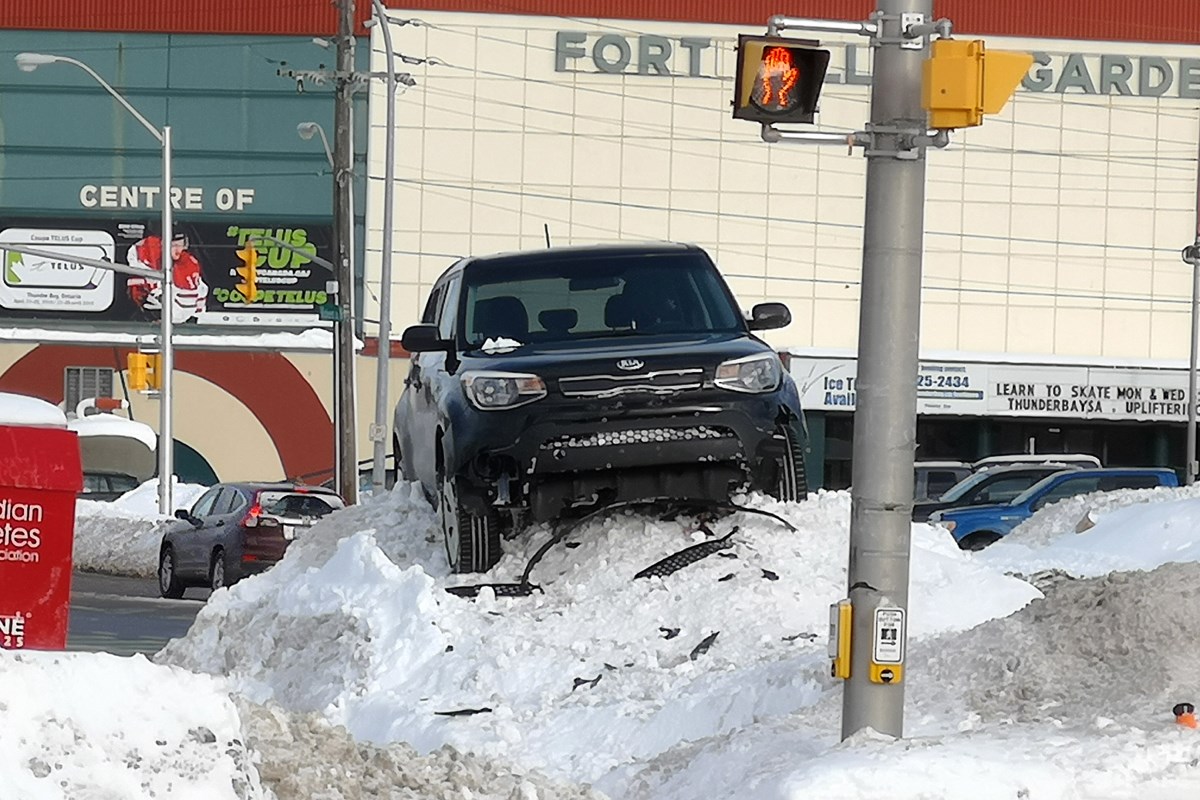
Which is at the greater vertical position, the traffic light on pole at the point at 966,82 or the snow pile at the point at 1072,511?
the traffic light on pole at the point at 966,82

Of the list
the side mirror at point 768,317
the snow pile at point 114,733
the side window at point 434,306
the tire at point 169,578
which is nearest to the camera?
the snow pile at point 114,733

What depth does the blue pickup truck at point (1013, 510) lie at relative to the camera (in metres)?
27.5

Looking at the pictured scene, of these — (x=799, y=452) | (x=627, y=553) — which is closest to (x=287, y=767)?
(x=627, y=553)

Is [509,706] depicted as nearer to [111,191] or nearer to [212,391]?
[212,391]

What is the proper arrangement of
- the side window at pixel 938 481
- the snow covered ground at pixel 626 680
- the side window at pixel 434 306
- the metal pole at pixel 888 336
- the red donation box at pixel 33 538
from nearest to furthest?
1. the red donation box at pixel 33 538
2. the snow covered ground at pixel 626 680
3. the metal pole at pixel 888 336
4. the side window at pixel 434 306
5. the side window at pixel 938 481

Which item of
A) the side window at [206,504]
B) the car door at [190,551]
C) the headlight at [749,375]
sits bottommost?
the car door at [190,551]

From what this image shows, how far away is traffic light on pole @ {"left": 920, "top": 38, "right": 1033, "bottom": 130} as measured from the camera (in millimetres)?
8891

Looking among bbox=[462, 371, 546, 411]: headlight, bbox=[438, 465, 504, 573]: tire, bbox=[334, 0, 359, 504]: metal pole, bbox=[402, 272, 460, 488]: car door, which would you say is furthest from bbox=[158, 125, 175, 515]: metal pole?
bbox=[462, 371, 546, 411]: headlight

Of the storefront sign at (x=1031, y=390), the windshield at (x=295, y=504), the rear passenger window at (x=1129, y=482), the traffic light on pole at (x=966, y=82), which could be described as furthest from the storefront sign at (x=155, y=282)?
the traffic light on pole at (x=966, y=82)

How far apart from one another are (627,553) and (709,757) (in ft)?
11.7

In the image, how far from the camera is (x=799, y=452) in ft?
41.7

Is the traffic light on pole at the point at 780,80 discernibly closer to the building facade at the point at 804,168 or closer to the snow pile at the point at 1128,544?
the snow pile at the point at 1128,544

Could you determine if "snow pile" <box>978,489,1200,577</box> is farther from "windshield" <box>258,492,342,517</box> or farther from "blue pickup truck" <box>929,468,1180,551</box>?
"windshield" <box>258,492,342,517</box>

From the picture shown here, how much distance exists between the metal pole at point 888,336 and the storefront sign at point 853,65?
50.3 metres
